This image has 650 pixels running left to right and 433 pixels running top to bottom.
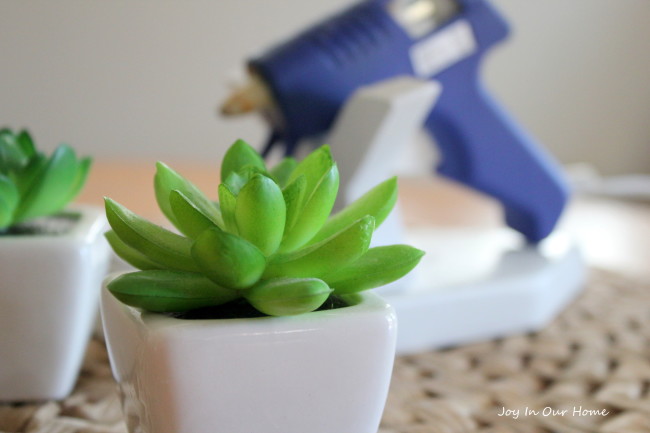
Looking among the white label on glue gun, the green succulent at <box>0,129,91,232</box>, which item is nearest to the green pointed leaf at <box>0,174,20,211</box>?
the green succulent at <box>0,129,91,232</box>

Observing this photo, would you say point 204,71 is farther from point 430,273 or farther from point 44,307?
point 44,307

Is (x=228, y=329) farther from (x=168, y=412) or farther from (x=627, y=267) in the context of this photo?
(x=627, y=267)

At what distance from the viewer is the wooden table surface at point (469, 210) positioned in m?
0.99

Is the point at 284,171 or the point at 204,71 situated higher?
the point at 284,171

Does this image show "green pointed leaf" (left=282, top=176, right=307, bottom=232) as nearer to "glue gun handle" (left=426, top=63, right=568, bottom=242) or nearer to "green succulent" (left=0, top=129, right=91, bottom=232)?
"green succulent" (left=0, top=129, right=91, bottom=232)

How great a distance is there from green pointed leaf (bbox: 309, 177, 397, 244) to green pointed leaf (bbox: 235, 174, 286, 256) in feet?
0.14

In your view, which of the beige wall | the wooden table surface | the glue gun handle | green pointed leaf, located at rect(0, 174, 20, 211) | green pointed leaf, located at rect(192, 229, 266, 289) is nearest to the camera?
green pointed leaf, located at rect(192, 229, 266, 289)

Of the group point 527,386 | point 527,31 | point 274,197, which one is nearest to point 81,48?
point 527,31

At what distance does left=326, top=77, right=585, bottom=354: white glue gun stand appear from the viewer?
0.60 metres

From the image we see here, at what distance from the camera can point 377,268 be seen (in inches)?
13.2

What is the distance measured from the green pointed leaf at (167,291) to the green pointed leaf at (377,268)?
0.14 ft

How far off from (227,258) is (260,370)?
0.05 metres

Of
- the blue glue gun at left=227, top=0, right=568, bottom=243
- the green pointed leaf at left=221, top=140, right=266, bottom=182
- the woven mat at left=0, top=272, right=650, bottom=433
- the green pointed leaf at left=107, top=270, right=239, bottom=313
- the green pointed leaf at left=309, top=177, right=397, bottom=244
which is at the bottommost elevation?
the woven mat at left=0, top=272, right=650, bottom=433

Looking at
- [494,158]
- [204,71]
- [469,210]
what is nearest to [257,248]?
[494,158]
